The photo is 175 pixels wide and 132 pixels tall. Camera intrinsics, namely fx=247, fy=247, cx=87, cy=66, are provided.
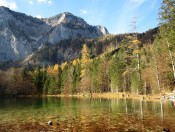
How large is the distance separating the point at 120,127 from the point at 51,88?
5198 inches

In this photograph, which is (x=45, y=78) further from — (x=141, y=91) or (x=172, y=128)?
(x=172, y=128)

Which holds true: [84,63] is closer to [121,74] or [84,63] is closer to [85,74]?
[85,74]

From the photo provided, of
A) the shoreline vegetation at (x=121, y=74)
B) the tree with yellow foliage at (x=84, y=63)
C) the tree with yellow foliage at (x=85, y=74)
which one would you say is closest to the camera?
the shoreline vegetation at (x=121, y=74)

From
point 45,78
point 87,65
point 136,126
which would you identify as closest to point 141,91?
point 87,65

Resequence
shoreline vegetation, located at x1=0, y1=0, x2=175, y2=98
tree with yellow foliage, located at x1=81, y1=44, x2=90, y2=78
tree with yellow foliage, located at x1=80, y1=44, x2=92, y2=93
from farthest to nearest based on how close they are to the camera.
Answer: tree with yellow foliage, located at x1=81, y1=44, x2=90, y2=78 < tree with yellow foliage, located at x1=80, y1=44, x2=92, y2=93 < shoreline vegetation, located at x1=0, y1=0, x2=175, y2=98

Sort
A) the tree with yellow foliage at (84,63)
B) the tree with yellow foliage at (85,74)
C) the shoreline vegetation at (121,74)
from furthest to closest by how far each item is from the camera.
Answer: the tree with yellow foliage at (84,63), the tree with yellow foliage at (85,74), the shoreline vegetation at (121,74)

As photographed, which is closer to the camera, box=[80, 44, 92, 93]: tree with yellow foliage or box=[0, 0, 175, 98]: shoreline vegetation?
box=[0, 0, 175, 98]: shoreline vegetation

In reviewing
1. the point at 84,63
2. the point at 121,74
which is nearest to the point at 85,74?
the point at 84,63

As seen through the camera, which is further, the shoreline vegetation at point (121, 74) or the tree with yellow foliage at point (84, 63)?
the tree with yellow foliage at point (84, 63)

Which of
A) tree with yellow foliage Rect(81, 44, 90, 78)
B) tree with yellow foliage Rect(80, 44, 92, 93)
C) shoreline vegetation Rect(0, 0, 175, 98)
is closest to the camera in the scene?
shoreline vegetation Rect(0, 0, 175, 98)

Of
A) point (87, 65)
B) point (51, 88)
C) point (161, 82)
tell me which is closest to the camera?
point (161, 82)

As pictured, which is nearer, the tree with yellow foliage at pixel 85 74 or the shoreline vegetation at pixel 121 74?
the shoreline vegetation at pixel 121 74

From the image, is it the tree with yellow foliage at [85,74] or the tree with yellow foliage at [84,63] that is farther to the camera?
the tree with yellow foliage at [84,63]

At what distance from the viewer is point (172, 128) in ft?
78.3
